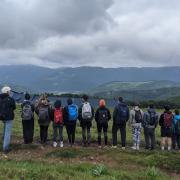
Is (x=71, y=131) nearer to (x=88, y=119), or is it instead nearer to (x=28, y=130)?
(x=88, y=119)

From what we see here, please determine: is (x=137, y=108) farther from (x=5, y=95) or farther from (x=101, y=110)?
(x=5, y=95)

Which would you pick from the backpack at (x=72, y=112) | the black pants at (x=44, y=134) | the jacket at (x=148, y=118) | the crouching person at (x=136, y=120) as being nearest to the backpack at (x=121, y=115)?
the crouching person at (x=136, y=120)

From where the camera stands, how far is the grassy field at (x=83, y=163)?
1427 centimetres

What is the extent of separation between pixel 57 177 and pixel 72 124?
9.22 metres

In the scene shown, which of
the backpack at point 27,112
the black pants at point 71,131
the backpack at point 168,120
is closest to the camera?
the backpack at point 27,112

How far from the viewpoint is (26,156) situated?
19641 mm

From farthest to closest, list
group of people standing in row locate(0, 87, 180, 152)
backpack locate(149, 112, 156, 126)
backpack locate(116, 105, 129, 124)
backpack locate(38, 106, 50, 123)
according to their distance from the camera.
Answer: backpack locate(149, 112, 156, 126)
backpack locate(116, 105, 129, 124)
group of people standing in row locate(0, 87, 180, 152)
backpack locate(38, 106, 50, 123)

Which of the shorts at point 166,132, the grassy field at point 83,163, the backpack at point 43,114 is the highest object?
the backpack at point 43,114

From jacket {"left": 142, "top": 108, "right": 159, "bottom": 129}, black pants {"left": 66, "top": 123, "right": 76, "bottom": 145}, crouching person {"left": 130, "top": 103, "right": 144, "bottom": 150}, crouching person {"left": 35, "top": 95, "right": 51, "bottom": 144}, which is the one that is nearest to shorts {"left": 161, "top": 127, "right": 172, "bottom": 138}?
jacket {"left": 142, "top": 108, "right": 159, "bottom": 129}

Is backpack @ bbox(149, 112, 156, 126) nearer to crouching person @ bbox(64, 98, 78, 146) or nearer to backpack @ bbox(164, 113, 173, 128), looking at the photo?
backpack @ bbox(164, 113, 173, 128)

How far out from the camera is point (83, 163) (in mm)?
17016

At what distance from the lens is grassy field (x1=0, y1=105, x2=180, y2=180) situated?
46.8 ft

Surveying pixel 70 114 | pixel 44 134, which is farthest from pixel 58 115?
pixel 44 134

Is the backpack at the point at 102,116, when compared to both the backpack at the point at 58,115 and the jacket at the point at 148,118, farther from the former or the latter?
the jacket at the point at 148,118
